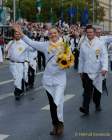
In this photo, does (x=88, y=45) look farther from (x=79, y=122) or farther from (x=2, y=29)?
(x=2, y=29)

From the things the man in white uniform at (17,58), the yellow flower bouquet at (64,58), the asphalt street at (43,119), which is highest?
the yellow flower bouquet at (64,58)

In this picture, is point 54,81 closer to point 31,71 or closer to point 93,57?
point 93,57

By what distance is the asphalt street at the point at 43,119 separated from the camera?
31.9 ft

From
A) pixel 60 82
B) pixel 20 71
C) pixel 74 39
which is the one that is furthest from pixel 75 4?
pixel 60 82

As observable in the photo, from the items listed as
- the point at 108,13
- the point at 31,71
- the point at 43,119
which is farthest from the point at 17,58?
the point at 108,13

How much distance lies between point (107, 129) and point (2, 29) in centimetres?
2700

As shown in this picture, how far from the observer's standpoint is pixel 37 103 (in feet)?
45.8

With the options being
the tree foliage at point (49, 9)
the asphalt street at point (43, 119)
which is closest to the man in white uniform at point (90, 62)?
the asphalt street at point (43, 119)

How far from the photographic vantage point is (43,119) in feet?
37.3

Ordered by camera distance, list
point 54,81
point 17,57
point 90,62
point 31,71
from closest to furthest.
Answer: point 54,81
point 90,62
point 17,57
point 31,71

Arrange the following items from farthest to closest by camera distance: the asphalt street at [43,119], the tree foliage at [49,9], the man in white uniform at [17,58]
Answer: the tree foliage at [49,9], the man in white uniform at [17,58], the asphalt street at [43,119]

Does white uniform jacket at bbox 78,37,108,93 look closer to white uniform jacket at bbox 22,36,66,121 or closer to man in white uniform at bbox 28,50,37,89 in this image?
white uniform jacket at bbox 22,36,66,121

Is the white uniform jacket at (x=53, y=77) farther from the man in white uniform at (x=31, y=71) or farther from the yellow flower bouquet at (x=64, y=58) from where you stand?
the man in white uniform at (x=31, y=71)

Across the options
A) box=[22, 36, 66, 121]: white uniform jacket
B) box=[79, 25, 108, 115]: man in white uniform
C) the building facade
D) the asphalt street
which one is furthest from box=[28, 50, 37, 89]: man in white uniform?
the building facade
